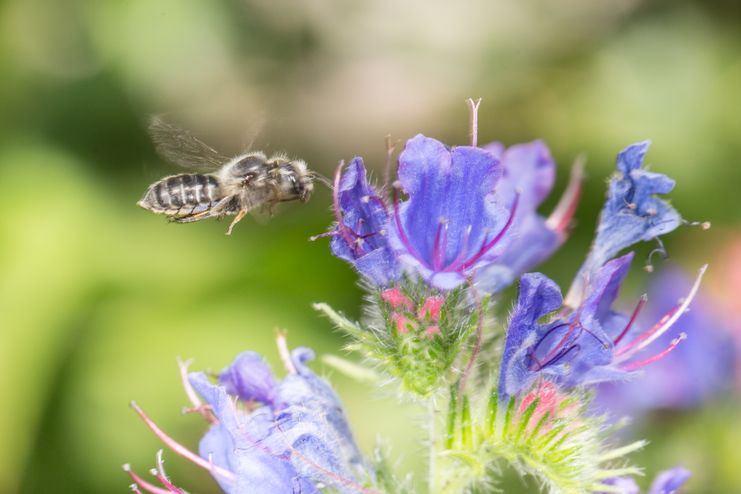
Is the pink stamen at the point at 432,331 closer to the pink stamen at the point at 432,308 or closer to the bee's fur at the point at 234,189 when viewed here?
the pink stamen at the point at 432,308

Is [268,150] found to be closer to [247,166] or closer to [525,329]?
[247,166]

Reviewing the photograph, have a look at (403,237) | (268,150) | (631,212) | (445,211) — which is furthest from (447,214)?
(268,150)

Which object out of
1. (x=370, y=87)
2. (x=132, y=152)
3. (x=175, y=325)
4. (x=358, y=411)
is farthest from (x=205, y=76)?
(x=358, y=411)

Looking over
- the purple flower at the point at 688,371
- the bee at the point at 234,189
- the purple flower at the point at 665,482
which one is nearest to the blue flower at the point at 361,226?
the bee at the point at 234,189

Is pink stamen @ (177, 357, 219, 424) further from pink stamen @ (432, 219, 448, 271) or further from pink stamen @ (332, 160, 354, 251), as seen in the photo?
→ pink stamen @ (432, 219, 448, 271)

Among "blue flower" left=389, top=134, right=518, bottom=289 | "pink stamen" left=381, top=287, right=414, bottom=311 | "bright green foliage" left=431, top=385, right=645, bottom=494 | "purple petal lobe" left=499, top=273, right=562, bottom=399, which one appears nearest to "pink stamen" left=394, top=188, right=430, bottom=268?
"blue flower" left=389, top=134, right=518, bottom=289

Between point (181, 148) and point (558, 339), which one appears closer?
point (558, 339)
